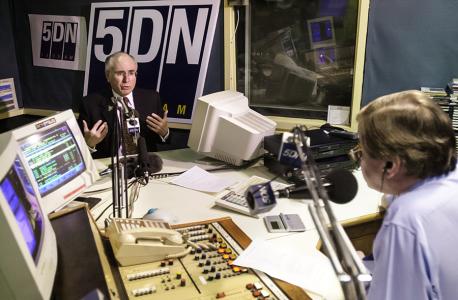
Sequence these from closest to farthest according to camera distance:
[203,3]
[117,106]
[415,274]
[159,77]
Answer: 1. [415,274]
2. [117,106]
3. [203,3]
4. [159,77]

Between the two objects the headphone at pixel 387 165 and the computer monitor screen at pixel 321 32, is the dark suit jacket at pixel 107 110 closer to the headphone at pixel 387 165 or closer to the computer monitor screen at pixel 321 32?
the computer monitor screen at pixel 321 32

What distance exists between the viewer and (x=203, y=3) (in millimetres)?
3080

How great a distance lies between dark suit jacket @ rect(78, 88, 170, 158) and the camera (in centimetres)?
296

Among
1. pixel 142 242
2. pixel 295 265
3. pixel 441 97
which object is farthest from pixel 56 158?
pixel 441 97

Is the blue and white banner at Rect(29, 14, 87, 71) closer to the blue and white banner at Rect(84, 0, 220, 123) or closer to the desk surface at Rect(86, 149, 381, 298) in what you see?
the blue and white banner at Rect(84, 0, 220, 123)

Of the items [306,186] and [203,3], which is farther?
[203,3]

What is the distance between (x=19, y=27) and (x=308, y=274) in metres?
3.67

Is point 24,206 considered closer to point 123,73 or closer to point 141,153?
point 141,153

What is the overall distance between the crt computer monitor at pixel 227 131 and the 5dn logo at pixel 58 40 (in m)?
1.82

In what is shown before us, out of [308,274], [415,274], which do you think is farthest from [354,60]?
[415,274]

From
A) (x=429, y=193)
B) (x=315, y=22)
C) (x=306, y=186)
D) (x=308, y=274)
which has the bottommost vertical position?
(x=308, y=274)

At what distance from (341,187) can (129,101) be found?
91.9 inches

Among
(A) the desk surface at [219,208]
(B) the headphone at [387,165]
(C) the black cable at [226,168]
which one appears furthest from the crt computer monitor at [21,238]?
(C) the black cable at [226,168]

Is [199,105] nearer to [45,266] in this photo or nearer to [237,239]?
[237,239]
